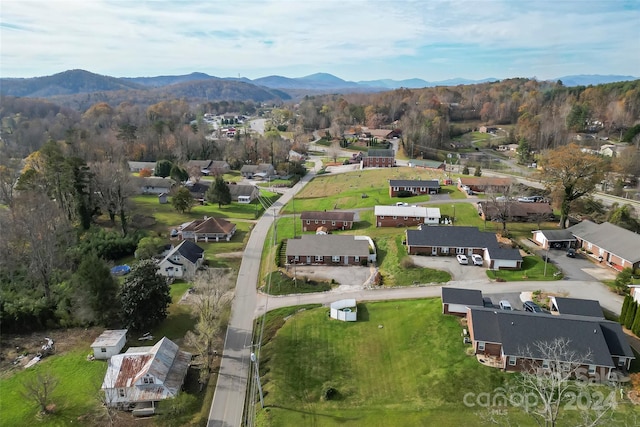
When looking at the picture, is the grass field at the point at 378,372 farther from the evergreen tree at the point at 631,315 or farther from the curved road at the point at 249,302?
the evergreen tree at the point at 631,315

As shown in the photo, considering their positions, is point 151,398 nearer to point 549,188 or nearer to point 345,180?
point 549,188

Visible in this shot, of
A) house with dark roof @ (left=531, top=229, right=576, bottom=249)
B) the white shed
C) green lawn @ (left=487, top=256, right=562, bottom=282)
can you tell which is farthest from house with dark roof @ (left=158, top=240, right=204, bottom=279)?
house with dark roof @ (left=531, top=229, right=576, bottom=249)

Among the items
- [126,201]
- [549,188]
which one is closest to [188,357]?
[126,201]

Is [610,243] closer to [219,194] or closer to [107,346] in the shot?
[107,346]

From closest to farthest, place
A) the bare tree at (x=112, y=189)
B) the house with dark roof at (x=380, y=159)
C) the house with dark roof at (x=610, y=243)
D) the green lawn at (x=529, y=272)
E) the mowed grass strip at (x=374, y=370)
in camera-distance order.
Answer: the mowed grass strip at (x=374, y=370), the green lawn at (x=529, y=272), the house with dark roof at (x=610, y=243), the bare tree at (x=112, y=189), the house with dark roof at (x=380, y=159)

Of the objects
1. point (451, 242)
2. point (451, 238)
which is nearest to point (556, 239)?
point (451, 238)

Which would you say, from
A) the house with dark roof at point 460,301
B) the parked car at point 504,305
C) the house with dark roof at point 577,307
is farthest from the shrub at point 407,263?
the house with dark roof at point 577,307
